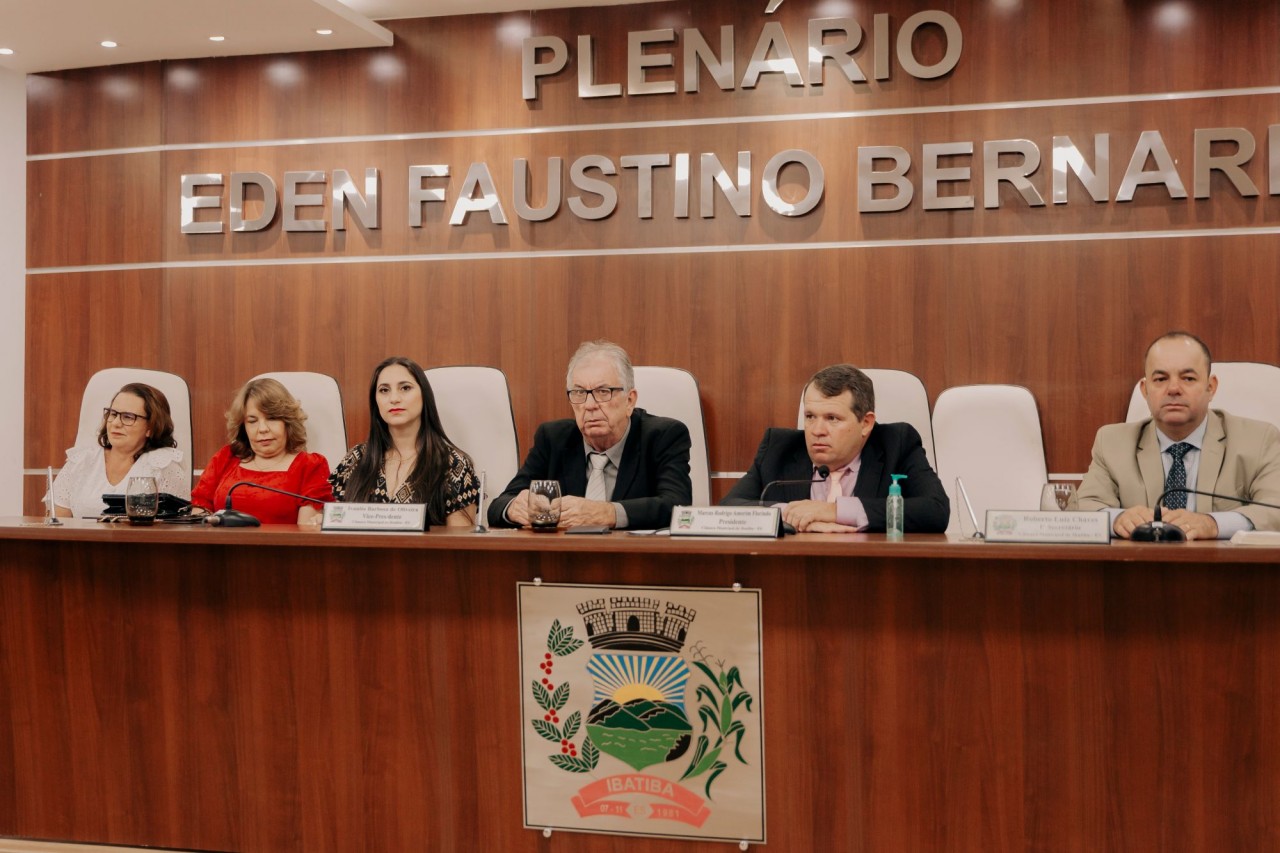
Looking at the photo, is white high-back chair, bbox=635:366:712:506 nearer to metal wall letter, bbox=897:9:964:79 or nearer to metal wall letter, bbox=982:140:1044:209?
metal wall letter, bbox=982:140:1044:209

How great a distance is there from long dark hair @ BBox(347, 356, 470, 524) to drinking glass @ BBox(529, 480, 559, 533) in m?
0.88

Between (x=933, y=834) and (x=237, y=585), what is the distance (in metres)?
1.54

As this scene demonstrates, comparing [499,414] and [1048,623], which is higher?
[499,414]

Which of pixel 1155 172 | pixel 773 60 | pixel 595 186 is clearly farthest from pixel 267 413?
pixel 1155 172

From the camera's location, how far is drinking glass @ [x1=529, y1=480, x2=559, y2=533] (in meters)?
2.34

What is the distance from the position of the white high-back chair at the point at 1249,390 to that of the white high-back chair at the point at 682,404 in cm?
152

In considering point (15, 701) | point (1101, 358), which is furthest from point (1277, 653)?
point (15, 701)

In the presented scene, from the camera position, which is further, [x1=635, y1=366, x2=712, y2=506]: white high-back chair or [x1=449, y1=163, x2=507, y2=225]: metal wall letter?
[x1=449, y1=163, x2=507, y2=225]: metal wall letter

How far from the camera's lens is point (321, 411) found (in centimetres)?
414

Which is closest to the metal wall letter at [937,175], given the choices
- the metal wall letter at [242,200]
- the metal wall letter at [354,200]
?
the metal wall letter at [354,200]

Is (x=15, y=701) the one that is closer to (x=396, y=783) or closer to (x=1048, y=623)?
(x=396, y=783)

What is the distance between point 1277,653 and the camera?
75.3 inches

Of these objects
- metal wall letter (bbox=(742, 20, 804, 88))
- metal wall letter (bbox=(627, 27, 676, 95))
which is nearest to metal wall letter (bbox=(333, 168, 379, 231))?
metal wall letter (bbox=(627, 27, 676, 95))

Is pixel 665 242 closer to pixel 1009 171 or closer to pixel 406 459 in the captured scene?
pixel 1009 171
